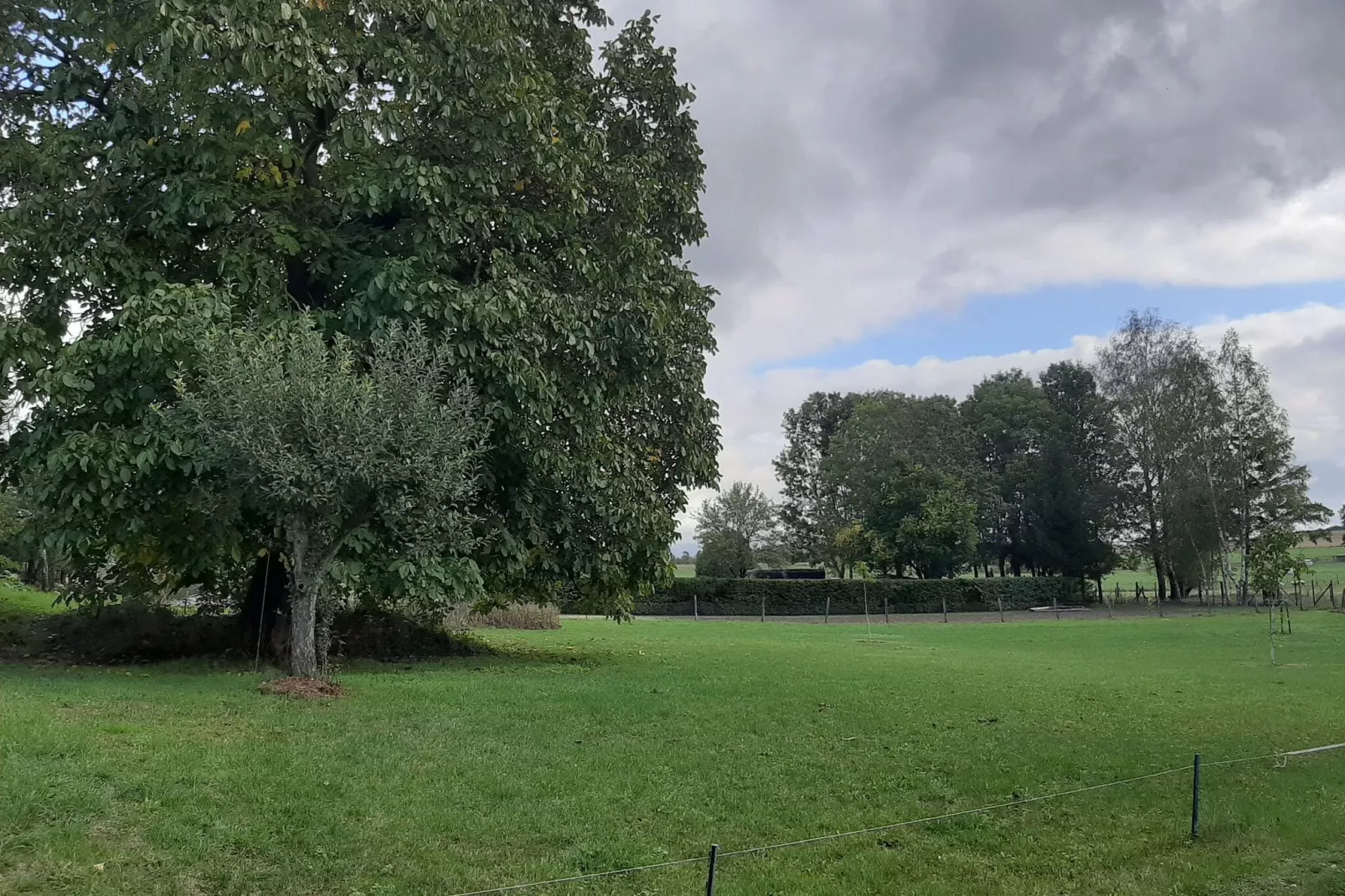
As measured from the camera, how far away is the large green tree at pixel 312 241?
12227 millimetres

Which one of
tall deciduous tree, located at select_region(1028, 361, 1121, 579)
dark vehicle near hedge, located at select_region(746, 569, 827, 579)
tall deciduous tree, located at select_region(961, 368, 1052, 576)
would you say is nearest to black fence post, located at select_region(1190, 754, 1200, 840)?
tall deciduous tree, located at select_region(1028, 361, 1121, 579)

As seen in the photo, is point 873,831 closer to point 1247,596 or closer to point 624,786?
point 624,786

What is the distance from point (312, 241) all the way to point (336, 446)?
402 cm

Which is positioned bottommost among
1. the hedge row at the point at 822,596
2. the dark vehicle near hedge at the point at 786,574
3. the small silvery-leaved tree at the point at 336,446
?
the hedge row at the point at 822,596

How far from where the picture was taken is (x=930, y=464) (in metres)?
63.1

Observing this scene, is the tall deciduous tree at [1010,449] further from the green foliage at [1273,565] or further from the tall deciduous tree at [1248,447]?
the green foliage at [1273,565]

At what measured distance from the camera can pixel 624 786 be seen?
815 cm

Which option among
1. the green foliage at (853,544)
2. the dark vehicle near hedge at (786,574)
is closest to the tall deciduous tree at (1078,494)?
the green foliage at (853,544)

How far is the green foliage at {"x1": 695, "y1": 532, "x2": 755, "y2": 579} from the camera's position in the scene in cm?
6059

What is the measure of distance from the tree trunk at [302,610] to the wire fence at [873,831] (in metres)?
7.92

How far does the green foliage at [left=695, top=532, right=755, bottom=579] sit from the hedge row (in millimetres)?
10793

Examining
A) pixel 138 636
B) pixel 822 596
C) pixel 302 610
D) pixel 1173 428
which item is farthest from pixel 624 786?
pixel 1173 428

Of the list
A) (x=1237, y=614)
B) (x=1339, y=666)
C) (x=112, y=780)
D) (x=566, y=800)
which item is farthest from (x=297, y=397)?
(x=1237, y=614)

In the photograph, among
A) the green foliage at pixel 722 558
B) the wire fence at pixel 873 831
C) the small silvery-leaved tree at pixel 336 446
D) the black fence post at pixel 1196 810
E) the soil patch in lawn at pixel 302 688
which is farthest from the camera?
the green foliage at pixel 722 558
